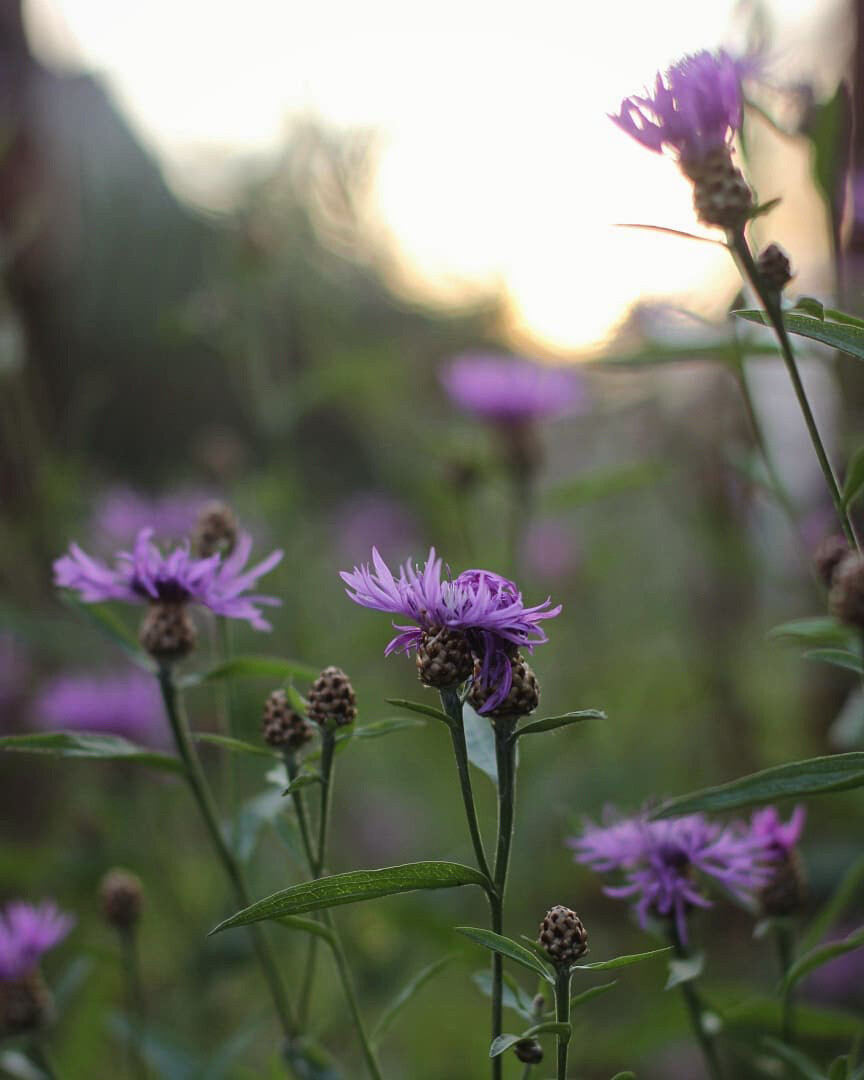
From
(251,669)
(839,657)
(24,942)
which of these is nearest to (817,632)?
→ (839,657)

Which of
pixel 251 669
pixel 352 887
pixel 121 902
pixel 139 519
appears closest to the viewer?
pixel 352 887

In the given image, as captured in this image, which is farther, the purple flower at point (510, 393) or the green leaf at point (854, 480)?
the purple flower at point (510, 393)

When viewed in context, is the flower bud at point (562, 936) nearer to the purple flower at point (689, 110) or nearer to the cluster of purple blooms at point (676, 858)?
the cluster of purple blooms at point (676, 858)

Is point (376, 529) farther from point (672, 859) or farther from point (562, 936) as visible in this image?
point (562, 936)

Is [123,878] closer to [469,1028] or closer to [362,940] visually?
[362,940]

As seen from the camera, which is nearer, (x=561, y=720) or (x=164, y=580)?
(x=561, y=720)

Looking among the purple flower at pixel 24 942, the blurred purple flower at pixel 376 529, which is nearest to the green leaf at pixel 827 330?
the purple flower at pixel 24 942

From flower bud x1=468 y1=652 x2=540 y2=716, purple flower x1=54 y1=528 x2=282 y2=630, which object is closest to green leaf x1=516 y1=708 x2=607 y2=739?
flower bud x1=468 y1=652 x2=540 y2=716

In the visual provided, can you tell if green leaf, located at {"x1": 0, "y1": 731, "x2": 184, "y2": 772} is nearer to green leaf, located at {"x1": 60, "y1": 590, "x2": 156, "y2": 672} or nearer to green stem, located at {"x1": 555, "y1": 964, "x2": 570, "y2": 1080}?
green leaf, located at {"x1": 60, "y1": 590, "x2": 156, "y2": 672}

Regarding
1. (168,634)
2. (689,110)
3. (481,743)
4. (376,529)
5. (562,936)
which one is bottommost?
(562,936)
